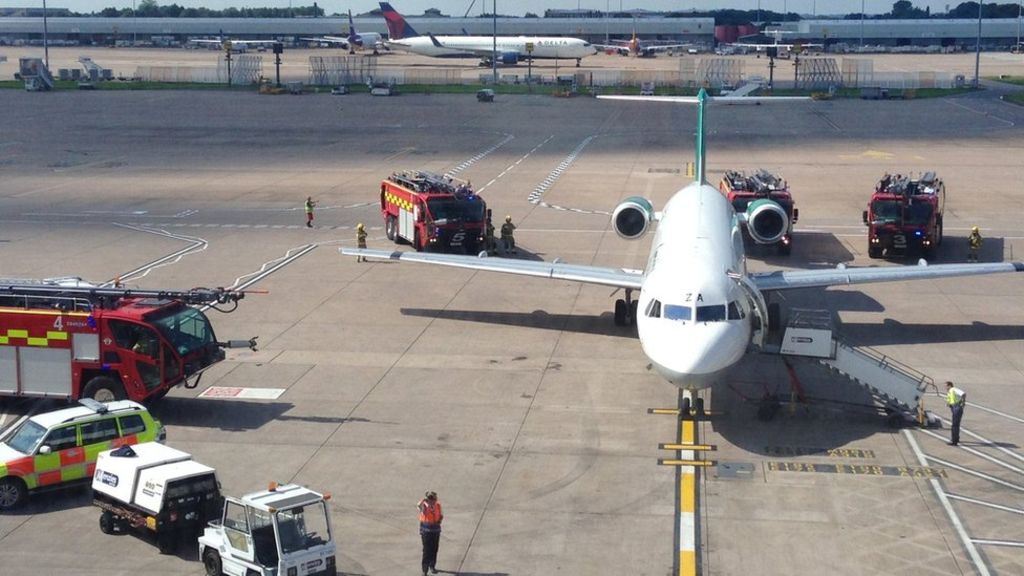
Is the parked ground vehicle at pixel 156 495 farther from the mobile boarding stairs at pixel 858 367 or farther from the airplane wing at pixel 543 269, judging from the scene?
the airplane wing at pixel 543 269

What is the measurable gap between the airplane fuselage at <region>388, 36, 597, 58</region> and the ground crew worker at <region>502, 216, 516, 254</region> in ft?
390

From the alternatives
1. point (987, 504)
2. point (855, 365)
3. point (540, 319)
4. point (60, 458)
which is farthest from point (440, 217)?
point (987, 504)

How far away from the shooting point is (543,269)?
3309 cm

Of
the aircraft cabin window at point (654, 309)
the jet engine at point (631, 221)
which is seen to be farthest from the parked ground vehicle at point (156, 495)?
the jet engine at point (631, 221)

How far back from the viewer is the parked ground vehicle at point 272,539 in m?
17.3

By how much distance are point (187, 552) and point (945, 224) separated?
129 ft

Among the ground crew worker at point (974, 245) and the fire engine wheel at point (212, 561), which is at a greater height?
the ground crew worker at point (974, 245)

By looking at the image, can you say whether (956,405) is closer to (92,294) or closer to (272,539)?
(272,539)

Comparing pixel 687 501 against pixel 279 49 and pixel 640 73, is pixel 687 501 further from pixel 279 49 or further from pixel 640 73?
pixel 640 73

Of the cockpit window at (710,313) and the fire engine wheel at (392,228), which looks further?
the fire engine wheel at (392,228)

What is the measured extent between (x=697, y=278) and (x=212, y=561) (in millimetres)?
12037

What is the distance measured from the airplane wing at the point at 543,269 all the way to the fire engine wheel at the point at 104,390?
1035cm

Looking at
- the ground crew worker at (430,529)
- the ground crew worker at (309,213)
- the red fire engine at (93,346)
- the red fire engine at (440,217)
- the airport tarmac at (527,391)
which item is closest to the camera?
the ground crew worker at (430,529)

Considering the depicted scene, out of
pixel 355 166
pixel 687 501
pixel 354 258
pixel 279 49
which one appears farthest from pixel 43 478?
pixel 279 49
